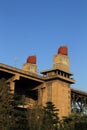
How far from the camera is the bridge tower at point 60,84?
63969 mm

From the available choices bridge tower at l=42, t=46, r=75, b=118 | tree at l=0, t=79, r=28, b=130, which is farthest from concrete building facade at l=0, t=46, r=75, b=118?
tree at l=0, t=79, r=28, b=130

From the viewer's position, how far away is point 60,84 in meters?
65.4

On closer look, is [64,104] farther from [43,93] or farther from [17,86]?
[17,86]

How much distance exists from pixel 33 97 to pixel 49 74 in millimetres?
8611

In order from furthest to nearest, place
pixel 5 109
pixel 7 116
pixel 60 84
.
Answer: pixel 60 84, pixel 5 109, pixel 7 116

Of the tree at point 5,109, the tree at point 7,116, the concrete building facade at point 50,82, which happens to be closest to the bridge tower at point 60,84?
the concrete building facade at point 50,82

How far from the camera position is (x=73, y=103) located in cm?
8306

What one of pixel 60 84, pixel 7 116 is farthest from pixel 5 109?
pixel 60 84

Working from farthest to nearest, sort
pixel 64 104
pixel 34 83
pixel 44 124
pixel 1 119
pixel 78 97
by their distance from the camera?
pixel 78 97 → pixel 34 83 → pixel 64 104 → pixel 44 124 → pixel 1 119

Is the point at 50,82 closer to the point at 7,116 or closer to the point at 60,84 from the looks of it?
the point at 60,84

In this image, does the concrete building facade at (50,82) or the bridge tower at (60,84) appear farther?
the bridge tower at (60,84)

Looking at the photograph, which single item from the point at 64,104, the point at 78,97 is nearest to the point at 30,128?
the point at 64,104

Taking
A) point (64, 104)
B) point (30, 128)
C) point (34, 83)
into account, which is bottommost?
point (30, 128)

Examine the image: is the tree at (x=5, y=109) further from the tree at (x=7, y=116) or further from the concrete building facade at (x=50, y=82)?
the concrete building facade at (x=50, y=82)
